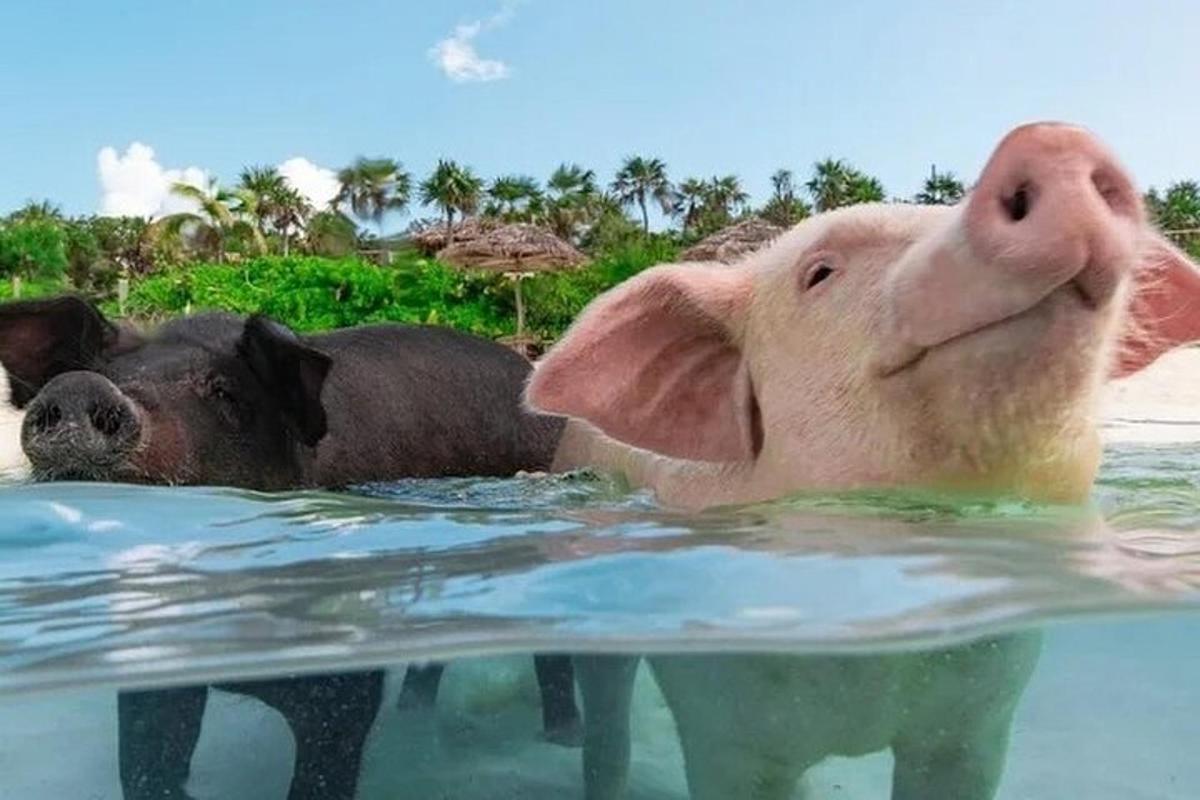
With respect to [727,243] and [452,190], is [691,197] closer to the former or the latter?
[452,190]

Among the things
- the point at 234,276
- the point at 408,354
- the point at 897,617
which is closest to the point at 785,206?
the point at 234,276

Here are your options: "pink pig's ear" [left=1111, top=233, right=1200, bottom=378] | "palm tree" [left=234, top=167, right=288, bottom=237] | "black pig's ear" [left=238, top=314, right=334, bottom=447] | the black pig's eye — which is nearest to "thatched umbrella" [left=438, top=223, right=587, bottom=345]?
"black pig's ear" [left=238, top=314, right=334, bottom=447]

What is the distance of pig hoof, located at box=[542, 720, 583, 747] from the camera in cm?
329

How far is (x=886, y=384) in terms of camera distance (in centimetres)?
→ 314

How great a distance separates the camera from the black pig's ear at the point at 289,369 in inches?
185

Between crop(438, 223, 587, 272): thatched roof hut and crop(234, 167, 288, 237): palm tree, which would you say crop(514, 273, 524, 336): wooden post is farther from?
crop(234, 167, 288, 237): palm tree

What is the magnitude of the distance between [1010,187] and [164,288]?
27.0 m

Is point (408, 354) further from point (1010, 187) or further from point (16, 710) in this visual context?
point (1010, 187)

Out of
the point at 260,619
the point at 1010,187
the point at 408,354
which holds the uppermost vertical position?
the point at 1010,187

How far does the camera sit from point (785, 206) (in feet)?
164

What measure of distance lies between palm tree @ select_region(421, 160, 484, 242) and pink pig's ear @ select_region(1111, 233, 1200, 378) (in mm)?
55427

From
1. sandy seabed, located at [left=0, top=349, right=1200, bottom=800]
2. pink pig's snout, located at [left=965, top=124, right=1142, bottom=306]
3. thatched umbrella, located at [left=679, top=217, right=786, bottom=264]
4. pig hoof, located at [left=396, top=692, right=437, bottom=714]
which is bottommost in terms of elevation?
sandy seabed, located at [left=0, top=349, right=1200, bottom=800]

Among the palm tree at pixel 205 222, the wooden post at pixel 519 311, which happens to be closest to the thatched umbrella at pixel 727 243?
the wooden post at pixel 519 311

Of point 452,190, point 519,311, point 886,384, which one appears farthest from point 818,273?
point 452,190
